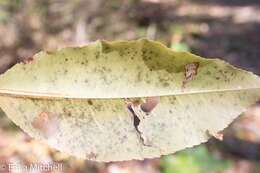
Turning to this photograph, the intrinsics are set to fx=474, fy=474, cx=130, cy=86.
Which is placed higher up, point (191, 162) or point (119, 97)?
point (119, 97)

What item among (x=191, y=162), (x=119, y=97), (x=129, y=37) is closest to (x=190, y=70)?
(x=119, y=97)

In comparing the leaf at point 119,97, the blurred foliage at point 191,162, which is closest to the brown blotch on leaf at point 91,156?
the leaf at point 119,97

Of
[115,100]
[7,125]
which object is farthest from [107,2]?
[115,100]

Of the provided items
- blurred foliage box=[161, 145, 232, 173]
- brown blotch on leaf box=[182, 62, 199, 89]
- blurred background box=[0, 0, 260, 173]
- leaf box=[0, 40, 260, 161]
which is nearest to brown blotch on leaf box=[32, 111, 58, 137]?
leaf box=[0, 40, 260, 161]

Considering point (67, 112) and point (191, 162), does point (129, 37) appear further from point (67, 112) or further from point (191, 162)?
point (67, 112)

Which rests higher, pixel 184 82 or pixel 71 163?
pixel 184 82

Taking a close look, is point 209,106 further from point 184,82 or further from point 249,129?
point 249,129

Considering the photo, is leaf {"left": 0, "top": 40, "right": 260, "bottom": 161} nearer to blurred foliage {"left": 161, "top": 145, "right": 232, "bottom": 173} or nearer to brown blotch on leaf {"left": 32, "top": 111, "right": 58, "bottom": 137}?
brown blotch on leaf {"left": 32, "top": 111, "right": 58, "bottom": 137}
